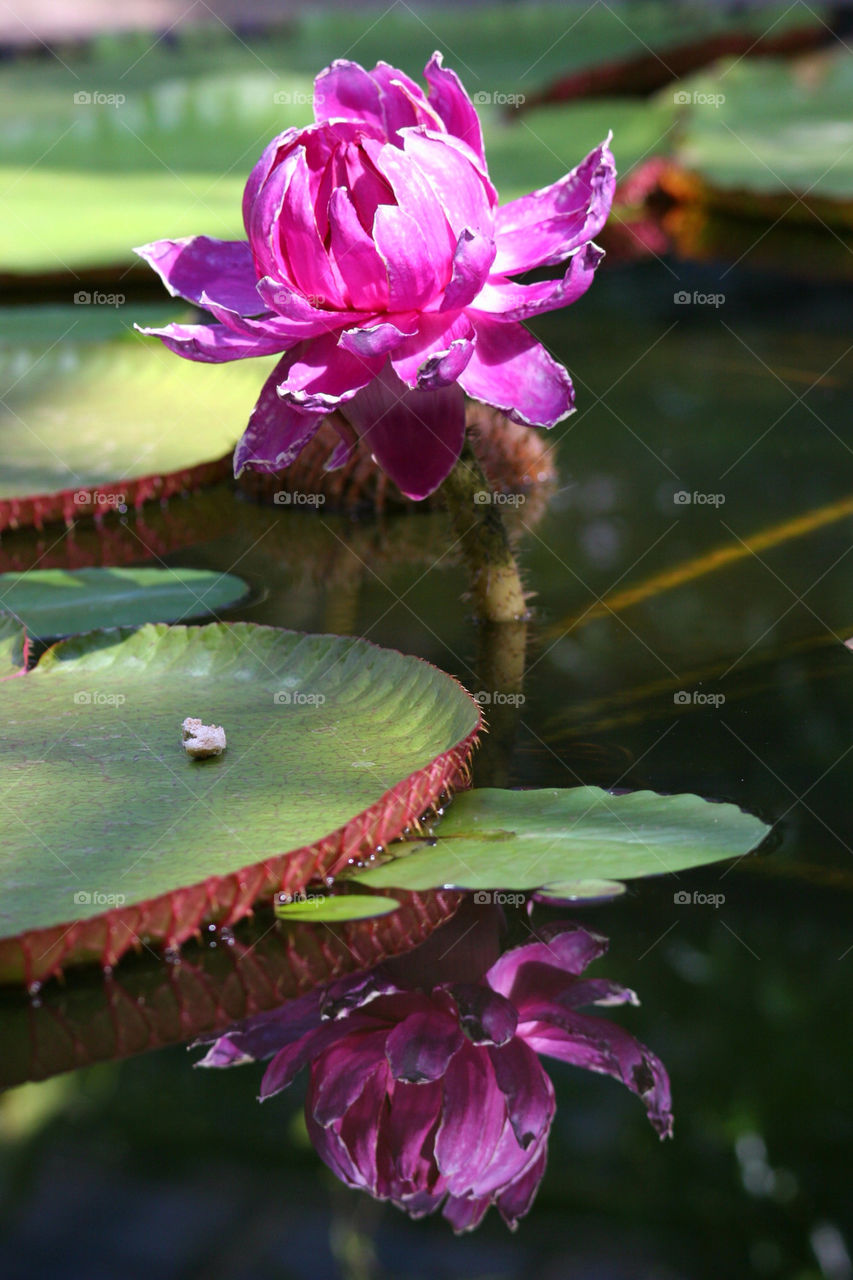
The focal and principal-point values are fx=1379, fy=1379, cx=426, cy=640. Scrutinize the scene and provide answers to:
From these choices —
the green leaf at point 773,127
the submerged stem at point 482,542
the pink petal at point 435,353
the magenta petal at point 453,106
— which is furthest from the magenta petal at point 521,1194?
the green leaf at point 773,127

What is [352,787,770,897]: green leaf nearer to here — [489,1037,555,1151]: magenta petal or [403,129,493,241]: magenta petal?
[489,1037,555,1151]: magenta petal

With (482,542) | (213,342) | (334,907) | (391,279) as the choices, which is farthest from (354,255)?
(334,907)

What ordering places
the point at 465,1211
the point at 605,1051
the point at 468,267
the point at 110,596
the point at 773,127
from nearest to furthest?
the point at 465,1211
the point at 605,1051
the point at 468,267
the point at 110,596
the point at 773,127

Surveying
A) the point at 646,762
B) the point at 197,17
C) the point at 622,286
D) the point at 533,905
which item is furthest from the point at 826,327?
the point at 197,17

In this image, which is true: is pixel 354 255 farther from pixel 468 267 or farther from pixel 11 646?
pixel 11 646

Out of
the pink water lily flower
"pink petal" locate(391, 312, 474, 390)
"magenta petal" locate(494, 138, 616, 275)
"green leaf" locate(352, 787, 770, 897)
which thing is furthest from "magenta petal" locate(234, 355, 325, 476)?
"green leaf" locate(352, 787, 770, 897)

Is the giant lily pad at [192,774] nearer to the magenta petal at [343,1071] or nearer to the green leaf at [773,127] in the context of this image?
the magenta petal at [343,1071]
